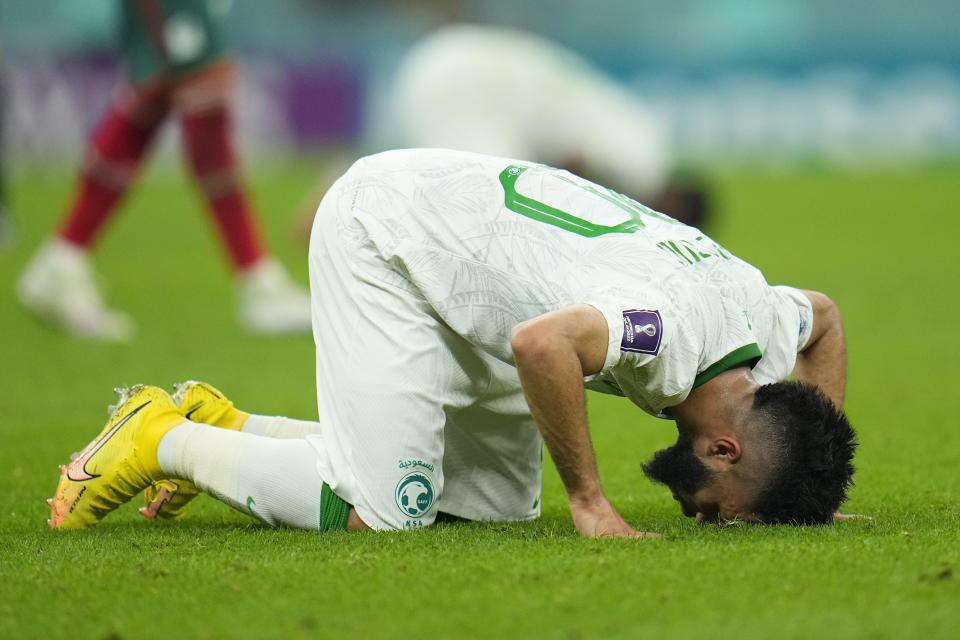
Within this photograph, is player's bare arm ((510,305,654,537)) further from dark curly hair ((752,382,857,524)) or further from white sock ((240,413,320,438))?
white sock ((240,413,320,438))

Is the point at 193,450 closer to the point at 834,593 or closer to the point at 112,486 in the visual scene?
the point at 112,486

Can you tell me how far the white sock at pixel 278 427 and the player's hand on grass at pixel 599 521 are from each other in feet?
2.91

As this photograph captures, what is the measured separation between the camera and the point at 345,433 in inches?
122

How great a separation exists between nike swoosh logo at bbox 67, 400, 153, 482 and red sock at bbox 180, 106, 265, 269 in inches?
128

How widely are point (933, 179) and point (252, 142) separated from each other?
8976mm

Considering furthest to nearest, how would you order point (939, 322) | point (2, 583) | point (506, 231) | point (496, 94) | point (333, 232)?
point (939, 322)
point (496, 94)
point (333, 232)
point (506, 231)
point (2, 583)

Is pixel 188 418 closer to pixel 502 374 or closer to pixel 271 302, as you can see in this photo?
pixel 502 374

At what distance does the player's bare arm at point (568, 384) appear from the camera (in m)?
2.71

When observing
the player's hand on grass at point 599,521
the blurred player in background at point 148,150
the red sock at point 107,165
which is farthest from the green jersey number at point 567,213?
the red sock at point 107,165

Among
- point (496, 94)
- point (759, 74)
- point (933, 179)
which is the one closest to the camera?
point (496, 94)

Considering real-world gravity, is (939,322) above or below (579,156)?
below

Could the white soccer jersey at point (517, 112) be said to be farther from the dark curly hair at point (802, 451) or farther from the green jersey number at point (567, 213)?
the dark curly hair at point (802, 451)

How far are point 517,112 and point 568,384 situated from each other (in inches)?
162

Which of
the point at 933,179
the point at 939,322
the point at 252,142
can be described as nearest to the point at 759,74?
the point at 933,179
